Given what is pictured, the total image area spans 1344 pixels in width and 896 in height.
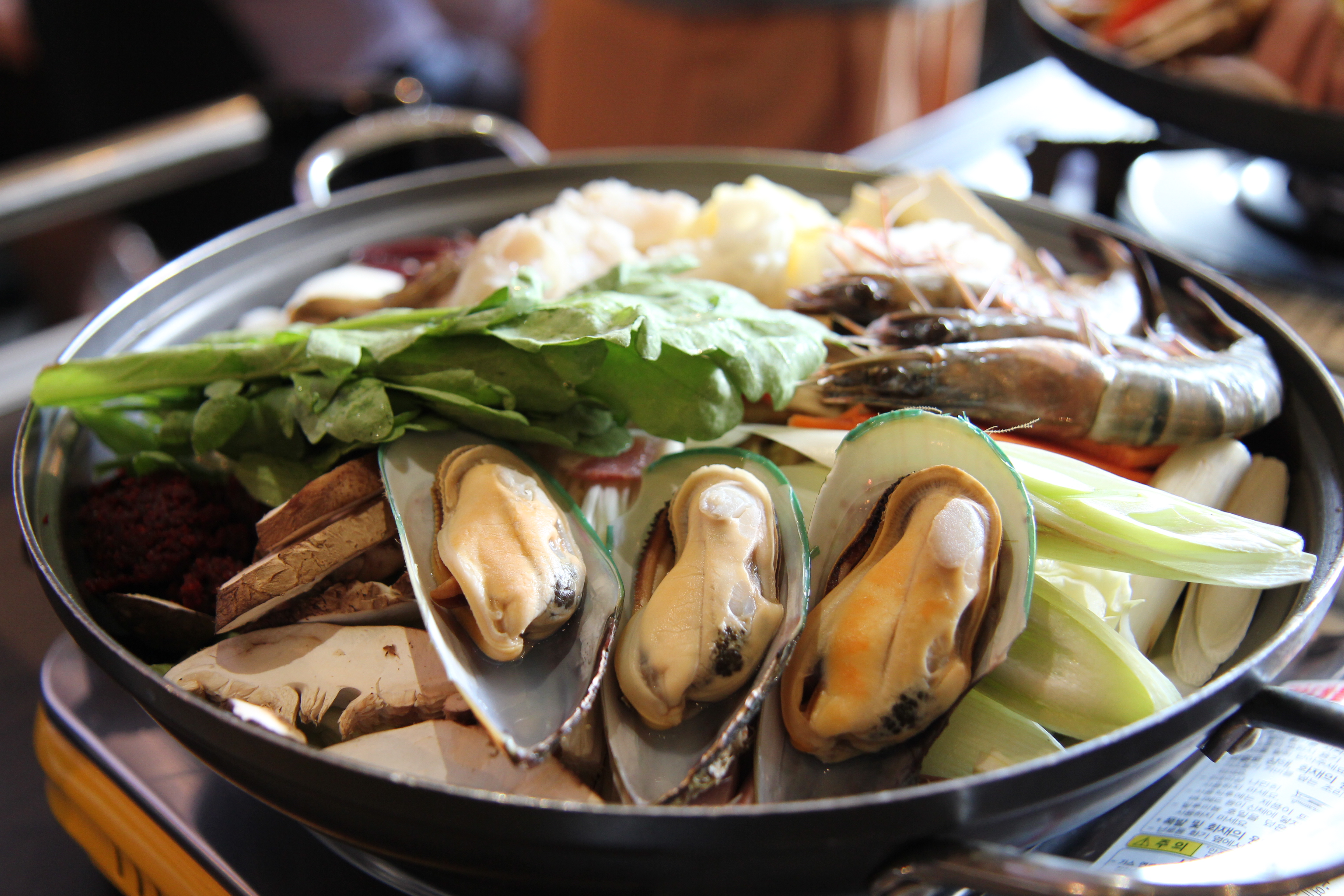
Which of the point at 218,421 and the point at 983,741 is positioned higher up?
the point at 218,421

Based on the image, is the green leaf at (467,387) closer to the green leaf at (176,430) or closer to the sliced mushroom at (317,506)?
the sliced mushroom at (317,506)

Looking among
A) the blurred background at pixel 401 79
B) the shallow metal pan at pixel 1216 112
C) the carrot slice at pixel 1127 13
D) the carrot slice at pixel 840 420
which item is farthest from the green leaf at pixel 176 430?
the carrot slice at pixel 1127 13

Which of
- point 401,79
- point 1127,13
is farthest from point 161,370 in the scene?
point 401,79

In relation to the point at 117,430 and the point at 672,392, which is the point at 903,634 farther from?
the point at 117,430

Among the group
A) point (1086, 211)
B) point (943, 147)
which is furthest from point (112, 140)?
point (1086, 211)

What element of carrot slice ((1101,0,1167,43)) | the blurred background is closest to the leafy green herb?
the blurred background

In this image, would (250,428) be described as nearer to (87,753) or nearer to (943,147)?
(87,753)

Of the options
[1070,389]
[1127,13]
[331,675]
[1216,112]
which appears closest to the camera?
[331,675]

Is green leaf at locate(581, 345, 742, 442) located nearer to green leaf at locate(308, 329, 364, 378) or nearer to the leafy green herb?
the leafy green herb
